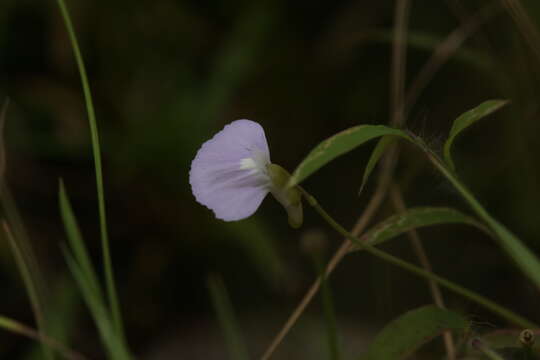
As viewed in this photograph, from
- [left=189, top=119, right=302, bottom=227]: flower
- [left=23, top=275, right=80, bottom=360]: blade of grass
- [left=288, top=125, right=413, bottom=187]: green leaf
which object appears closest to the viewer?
[left=288, top=125, right=413, bottom=187]: green leaf

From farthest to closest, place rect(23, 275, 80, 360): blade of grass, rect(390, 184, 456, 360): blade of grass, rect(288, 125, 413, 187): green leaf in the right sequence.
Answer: rect(23, 275, 80, 360): blade of grass < rect(390, 184, 456, 360): blade of grass < rect(288, 125, 413, 187): green leaf

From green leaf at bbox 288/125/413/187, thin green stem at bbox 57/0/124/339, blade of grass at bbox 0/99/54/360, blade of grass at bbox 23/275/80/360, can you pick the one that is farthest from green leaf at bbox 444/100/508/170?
blade of grass at bbox 23/275/80/360

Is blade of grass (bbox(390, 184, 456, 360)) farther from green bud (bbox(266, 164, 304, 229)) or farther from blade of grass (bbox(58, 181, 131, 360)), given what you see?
blade of grass (bbox(58, 181, 131, 360))

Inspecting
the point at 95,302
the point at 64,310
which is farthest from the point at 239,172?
the point at 64,310

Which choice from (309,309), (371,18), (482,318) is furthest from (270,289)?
(371,18)

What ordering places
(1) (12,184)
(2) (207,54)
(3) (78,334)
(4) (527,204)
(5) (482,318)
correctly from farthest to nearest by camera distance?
1. (2) (207,54)
2. (1) (12,184)
3. (3) (78,334)
4. (4) (527,204)
5. (5) (482,318)

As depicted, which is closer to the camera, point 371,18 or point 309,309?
point 309,309

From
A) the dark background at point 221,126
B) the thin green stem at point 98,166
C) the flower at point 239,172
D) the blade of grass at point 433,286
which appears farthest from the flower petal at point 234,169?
the dark background at point 221,126

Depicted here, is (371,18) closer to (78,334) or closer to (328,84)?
(328,84)

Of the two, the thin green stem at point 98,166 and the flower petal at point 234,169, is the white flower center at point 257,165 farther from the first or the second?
the thin green stem at point 98,166
